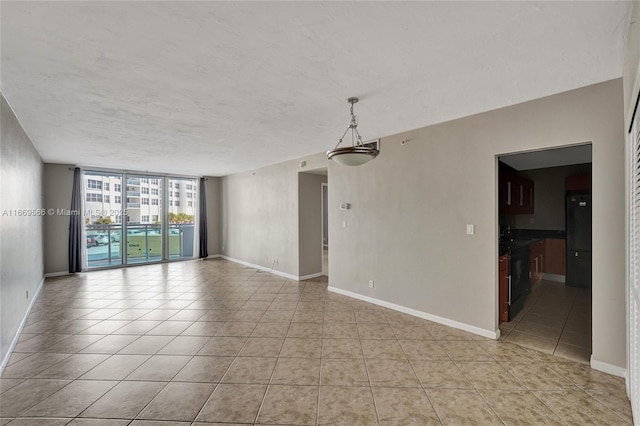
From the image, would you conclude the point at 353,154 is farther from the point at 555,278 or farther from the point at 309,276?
the point at 555,278

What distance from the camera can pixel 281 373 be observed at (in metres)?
2.43

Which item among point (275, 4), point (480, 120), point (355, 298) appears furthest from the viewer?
point (355, 298)

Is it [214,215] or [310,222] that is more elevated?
[214,215]

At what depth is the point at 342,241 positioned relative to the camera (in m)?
4.82

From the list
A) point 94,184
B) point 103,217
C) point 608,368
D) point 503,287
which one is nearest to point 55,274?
point 103,217

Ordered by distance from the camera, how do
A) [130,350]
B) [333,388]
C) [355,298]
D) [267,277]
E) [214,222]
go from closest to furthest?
[333,388] < [130,350] < [355,298] < [267,277] < [214,222]

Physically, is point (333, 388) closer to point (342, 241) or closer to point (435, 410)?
point (435, 410)

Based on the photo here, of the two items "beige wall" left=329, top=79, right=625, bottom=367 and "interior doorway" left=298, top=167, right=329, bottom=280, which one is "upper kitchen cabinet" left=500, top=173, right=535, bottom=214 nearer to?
"beige wall" left=329, top=79, right=625, bottom=367

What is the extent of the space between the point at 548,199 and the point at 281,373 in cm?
664

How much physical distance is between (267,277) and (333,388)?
4044 millimetres

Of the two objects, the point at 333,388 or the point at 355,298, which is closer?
the point at 333,388

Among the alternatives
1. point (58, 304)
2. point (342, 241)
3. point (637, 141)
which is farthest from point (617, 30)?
point (58, 304)

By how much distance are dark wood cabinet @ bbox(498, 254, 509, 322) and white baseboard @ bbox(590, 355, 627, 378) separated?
3.08 feet

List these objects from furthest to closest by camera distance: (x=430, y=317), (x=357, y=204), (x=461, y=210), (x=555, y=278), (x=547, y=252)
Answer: (x=547, y=252), (x=555, y=278), (x=357, y=204), (x=430, y=317), (x=461, y=210)
